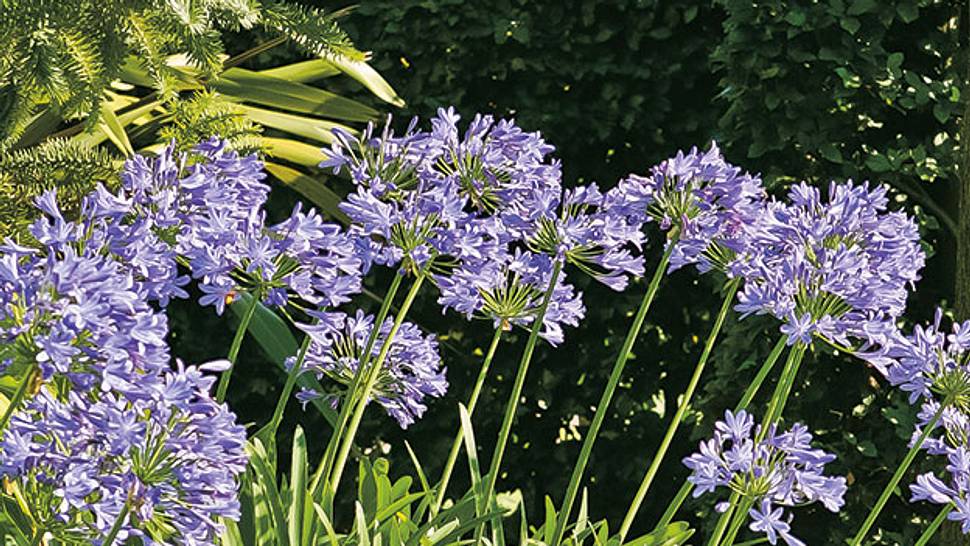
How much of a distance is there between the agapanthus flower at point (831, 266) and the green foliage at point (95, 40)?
80 centimetres

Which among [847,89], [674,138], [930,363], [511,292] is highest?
[847,89]

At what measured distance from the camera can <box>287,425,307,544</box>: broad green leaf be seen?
57.9 inches

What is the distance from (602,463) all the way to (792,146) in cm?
95

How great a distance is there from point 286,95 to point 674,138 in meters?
0.96

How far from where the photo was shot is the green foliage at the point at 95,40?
1.75 m

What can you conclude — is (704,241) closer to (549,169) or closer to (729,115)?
(549,169)

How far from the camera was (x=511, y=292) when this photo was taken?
1530 mm

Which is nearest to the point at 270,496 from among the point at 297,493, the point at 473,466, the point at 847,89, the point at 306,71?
the point at 297,493

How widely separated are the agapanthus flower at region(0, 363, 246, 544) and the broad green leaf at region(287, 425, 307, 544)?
1.42 feet

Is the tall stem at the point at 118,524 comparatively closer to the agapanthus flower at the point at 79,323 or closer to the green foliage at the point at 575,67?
the agapanthus flower at the point at 79,323

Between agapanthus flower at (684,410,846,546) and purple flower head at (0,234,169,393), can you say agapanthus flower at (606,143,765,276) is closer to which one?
agapanthus flower at (684,410,846,546)

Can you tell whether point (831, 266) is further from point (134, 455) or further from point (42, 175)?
point (42, 175)

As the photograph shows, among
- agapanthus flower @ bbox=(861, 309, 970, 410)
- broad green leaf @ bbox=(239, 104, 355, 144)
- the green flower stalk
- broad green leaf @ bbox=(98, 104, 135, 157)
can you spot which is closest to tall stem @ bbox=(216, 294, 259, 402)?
the green flower stalk

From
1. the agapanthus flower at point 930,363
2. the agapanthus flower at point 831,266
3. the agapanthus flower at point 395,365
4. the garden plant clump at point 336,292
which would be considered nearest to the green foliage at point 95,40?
the garden plant clump at point 336,292
